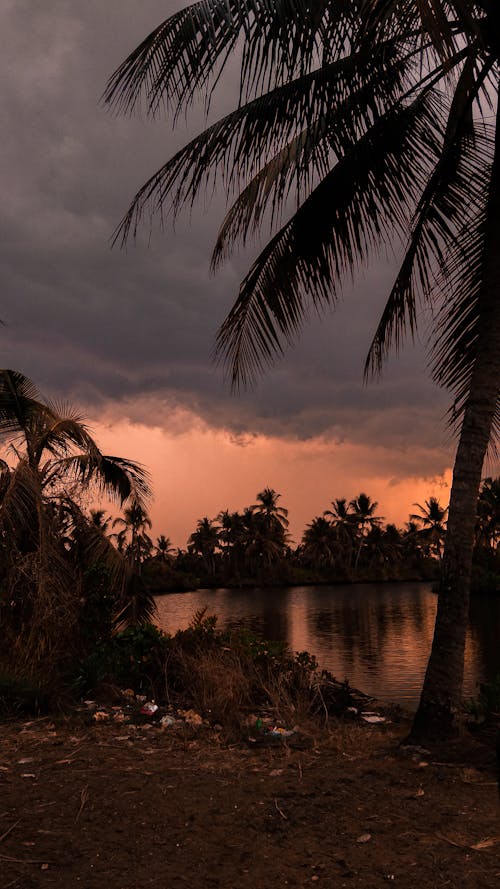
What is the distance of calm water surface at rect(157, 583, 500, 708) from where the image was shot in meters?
19.1

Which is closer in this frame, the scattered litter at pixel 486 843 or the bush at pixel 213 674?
the scattered litter at pixel 486 843

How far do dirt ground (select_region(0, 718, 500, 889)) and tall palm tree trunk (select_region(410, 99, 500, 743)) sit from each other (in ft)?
1.33

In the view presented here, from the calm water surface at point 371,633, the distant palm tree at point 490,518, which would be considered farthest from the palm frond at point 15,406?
the distant palm tree at point 490,518

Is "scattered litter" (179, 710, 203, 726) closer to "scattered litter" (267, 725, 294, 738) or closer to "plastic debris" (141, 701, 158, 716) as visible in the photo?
"plastic debris" (141, 701, 158, 716)

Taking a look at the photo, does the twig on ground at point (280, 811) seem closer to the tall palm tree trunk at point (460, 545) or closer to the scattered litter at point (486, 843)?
the scattered litter at point (486, 843)

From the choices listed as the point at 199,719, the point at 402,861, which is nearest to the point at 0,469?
the point at 199,719

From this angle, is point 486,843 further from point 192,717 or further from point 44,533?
point 44,533

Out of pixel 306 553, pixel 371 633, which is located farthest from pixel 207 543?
pixel 371 633

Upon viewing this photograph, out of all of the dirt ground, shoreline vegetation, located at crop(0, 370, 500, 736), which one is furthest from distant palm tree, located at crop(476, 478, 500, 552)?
the dirt ground

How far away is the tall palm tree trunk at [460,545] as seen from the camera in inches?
253

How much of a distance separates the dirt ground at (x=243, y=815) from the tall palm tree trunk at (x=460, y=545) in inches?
15.9

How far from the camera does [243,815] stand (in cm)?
470

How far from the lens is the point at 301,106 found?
714 cm

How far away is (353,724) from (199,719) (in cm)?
191
